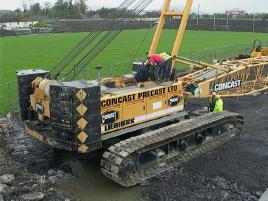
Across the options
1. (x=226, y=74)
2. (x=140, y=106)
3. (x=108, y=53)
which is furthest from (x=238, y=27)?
(x=140, y=106)

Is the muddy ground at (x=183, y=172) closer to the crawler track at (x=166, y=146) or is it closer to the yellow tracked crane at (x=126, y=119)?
the crawler track at (x=166, y=146)

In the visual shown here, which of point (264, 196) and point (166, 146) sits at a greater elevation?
point (166, 146)

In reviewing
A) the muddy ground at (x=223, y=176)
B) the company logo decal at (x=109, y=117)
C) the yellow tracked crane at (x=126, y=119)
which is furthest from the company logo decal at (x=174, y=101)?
the company logo decal at (x=109, y=117)

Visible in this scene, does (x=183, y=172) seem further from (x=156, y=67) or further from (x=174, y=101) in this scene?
(x=156, y=67)

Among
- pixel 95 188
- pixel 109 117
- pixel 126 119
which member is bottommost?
pixel 95 188

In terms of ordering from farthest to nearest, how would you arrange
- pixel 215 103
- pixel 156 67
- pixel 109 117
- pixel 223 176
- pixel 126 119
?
pixel 215 103 < pixel 156 67 < pixel 126 119 < pixel 109 117 < pixel 223 176

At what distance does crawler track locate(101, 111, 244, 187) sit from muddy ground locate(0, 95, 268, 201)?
258 millimetres

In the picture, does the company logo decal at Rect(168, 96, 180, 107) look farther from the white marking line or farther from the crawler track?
the white marking line

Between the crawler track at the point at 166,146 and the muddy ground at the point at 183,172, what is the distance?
258 mm

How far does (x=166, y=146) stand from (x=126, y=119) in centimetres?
130

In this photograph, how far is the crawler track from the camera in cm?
990

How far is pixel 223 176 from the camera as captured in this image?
10.4 m

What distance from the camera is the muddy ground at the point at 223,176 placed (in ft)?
31.2

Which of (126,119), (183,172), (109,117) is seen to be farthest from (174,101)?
(109,117)
